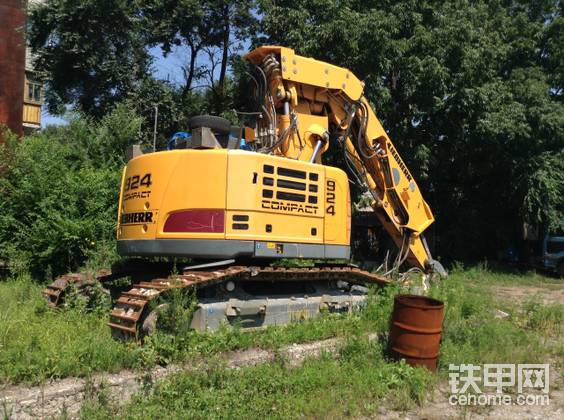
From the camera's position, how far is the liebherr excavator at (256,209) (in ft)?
20.4

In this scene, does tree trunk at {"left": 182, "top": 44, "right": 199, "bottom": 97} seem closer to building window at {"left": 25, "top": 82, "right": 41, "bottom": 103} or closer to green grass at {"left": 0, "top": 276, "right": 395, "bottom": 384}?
green grass at {"left": 0, "top": 276, "right": 395, "bottom": 384}

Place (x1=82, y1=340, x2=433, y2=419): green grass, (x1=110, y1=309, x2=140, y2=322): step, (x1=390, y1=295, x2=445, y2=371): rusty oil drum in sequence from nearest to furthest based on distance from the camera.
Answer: (x1=82, y1=340, x2=433, y2=419): green grass → (x1=110, y1=309, x2=140, y2=322): step → (x1=390, y1=295, x2=445, y2=371): rusty oil drum

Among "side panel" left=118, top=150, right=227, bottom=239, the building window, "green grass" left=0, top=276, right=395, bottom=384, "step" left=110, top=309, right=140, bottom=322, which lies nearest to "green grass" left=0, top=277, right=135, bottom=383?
"green grass" left=0, top=276, right=395, bottom=384

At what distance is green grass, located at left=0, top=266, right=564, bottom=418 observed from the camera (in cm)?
459

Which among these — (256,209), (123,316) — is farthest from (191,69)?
(123,316)

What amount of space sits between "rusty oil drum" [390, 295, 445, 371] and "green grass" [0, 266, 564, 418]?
182 mm

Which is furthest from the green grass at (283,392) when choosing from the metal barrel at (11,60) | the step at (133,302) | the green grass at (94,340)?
the metal barrel at (11,60)

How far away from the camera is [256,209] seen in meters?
6.47

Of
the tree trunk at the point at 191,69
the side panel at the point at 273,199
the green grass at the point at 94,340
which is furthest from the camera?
the tree trunk at the point at 191,69

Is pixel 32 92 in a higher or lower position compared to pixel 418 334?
higher

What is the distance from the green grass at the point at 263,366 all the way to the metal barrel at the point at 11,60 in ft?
35.9

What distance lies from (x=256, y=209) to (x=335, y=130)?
2.96 meters

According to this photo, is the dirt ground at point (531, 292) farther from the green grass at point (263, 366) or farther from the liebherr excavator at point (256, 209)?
the liebherr excavator at point (256, 209)

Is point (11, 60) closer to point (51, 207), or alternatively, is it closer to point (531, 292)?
point (51, 207)
